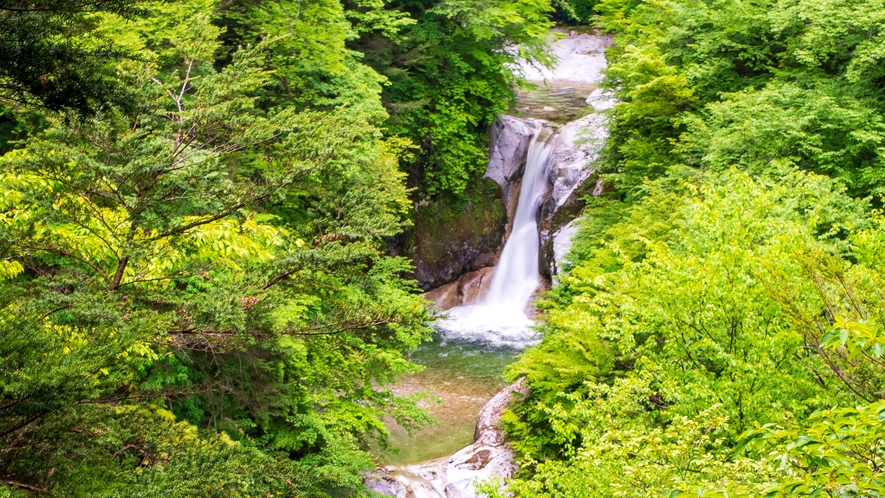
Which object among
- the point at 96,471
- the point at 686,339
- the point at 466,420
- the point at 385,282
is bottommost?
the point at 466,420

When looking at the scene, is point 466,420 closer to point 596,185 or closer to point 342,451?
point 342,451

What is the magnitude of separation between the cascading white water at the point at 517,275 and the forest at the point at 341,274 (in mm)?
5993

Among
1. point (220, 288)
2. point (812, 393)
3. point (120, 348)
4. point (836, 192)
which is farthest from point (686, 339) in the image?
point (120, 348)

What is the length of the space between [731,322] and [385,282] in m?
6.71

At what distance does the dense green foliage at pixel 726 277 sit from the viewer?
654cm

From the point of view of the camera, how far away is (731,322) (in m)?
8.73

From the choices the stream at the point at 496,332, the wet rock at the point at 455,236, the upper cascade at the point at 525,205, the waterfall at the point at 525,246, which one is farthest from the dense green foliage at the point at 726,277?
the wet rock at the point at 455,236

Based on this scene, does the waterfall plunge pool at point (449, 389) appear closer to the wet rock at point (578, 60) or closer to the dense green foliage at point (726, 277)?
the dense green foliage at point (726, 277)

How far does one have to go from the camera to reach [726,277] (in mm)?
8820

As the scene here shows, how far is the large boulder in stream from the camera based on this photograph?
12.0 meters

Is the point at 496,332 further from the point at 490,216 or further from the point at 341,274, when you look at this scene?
the point at 341,274

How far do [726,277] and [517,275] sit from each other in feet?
46.3

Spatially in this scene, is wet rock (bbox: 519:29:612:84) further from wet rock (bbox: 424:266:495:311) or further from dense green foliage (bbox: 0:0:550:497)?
dense green foliage (bbox: 0:0:550:497)

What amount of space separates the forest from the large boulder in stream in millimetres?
842
